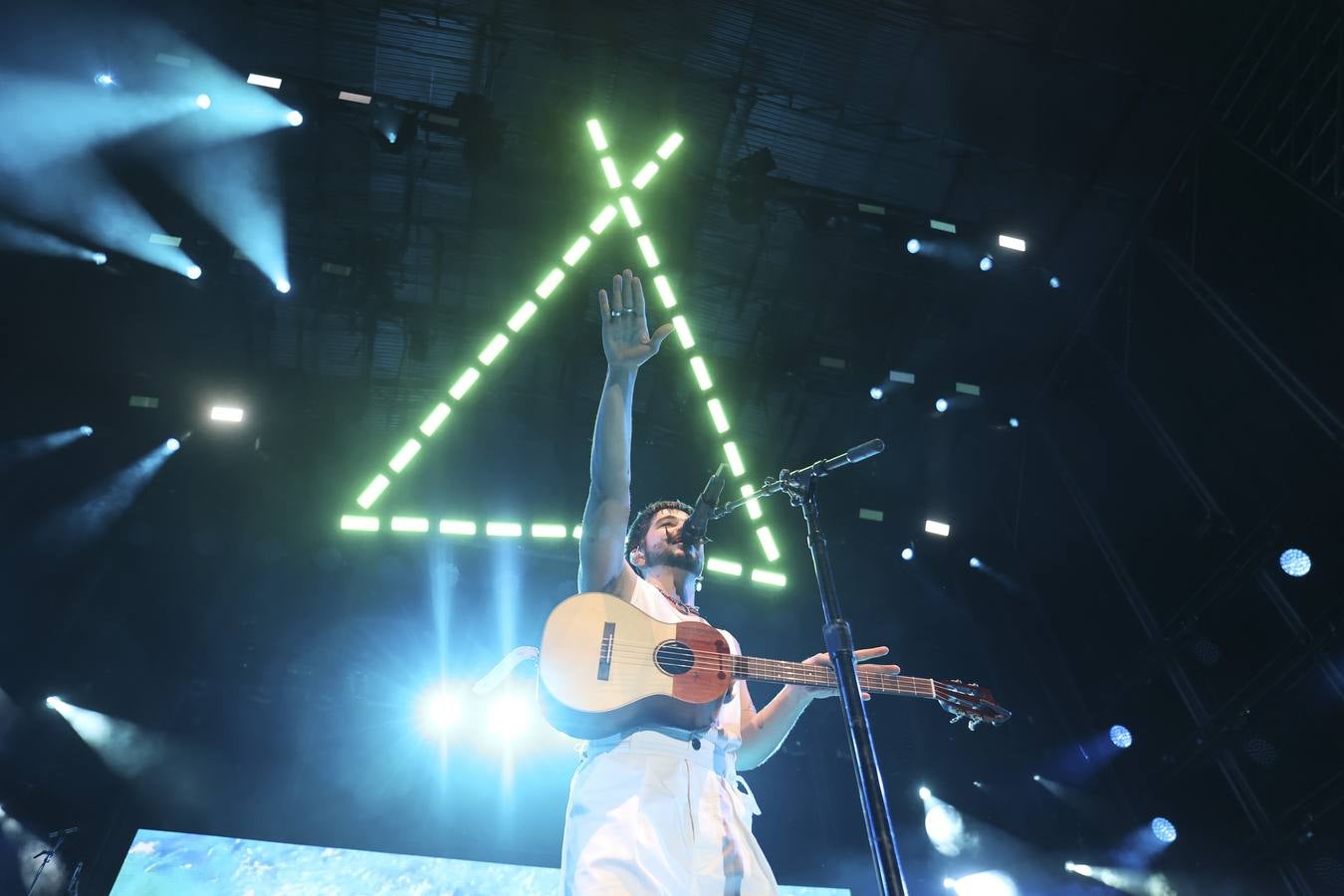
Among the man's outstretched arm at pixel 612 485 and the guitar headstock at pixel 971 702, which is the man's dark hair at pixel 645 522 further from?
the guitar headstock at pixel 971 702

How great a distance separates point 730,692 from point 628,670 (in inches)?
15.0

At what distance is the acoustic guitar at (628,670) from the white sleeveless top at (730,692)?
0.06 metres

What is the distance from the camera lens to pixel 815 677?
2.67 meters

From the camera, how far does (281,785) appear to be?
645cm

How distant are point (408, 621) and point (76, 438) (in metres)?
3.60

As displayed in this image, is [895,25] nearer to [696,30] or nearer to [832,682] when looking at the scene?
[696,30]

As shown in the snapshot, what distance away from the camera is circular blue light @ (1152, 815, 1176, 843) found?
21.5ft

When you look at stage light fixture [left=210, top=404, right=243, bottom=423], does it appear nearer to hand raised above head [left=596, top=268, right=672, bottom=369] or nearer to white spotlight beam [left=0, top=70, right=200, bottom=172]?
white spotlight beam [left=0, top=70, right=200, bottom=172]

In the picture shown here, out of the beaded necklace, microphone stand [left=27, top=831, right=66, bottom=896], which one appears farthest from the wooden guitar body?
microphone stand [left=27, top=831, right=66, bottom=896]

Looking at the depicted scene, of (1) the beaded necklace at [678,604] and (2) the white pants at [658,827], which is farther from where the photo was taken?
(1) the beaded necklace at [678,604]

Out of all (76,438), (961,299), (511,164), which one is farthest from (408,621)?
(961,299)

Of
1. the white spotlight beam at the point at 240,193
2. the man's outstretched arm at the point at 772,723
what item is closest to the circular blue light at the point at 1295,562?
the man's outstretched arm at the point at 772,723

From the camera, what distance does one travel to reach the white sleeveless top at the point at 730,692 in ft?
7.80

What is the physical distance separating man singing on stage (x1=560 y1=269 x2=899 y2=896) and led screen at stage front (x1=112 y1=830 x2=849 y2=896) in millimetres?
3600
